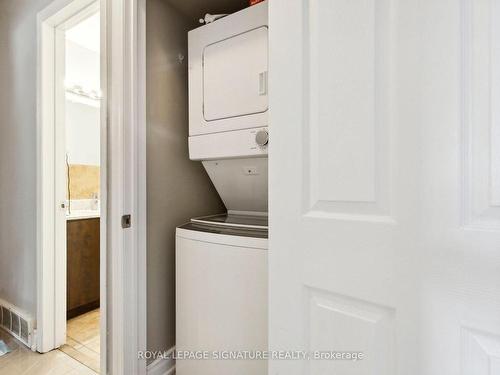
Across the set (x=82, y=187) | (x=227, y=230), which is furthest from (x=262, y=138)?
(x=82, y=187)

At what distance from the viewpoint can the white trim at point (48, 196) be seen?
179 centimetres

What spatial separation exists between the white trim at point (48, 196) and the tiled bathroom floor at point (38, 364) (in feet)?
0.22

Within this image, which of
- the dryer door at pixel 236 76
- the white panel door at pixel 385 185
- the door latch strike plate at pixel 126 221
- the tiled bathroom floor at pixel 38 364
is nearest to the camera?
the white panel door at pixel 385 185

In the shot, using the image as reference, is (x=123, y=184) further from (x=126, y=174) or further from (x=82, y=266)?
(x=82, y=266)

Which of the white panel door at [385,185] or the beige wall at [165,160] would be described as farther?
the beige wall at [165,160]

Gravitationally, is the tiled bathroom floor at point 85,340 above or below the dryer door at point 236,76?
below

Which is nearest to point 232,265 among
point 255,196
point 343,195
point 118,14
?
point 255,196

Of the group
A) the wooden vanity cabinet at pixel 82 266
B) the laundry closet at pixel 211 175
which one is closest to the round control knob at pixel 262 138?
the laundry closet at pixel 211 175

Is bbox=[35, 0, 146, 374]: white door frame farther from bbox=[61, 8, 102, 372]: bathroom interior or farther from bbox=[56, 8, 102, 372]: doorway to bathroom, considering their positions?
bbox=[61, 8, 102, 372]: bathroom interior

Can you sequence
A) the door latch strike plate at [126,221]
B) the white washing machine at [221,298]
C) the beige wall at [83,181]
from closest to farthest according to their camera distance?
the white washing machine at [221,298]
the door latch strike plate at [126,221]
the beige wall at [83,181]

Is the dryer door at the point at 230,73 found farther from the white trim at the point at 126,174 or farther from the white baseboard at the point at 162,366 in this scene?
the white baseboard at the point at 162,366

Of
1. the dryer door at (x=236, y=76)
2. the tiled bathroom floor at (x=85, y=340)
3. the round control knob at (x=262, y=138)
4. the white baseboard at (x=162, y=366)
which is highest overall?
the dryer door at (x=236, y=76)

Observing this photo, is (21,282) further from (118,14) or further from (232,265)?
(118,14)

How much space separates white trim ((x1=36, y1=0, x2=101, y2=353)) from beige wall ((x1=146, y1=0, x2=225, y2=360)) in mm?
807
